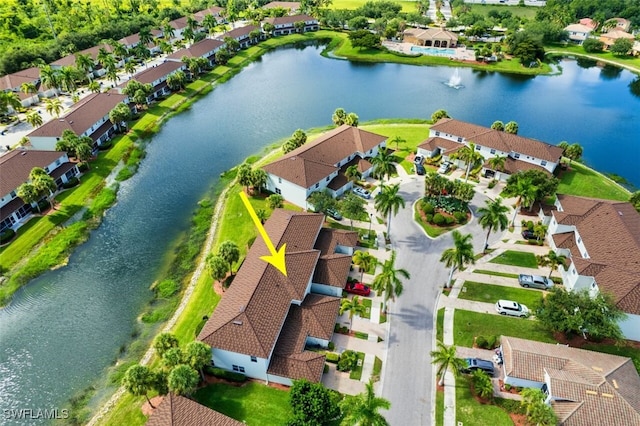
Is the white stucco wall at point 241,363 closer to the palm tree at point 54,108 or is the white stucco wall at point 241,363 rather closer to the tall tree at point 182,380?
the tall tree at point 182,380

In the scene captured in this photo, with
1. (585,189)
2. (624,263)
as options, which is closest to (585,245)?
(624,263)

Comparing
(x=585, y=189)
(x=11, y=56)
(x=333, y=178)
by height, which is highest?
(x=11, y=56)

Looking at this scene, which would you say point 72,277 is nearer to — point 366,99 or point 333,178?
point 333,178

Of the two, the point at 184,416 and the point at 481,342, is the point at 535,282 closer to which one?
the point at 481,342

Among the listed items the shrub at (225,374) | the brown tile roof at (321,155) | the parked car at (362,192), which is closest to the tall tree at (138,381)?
the shrub at (225,374)

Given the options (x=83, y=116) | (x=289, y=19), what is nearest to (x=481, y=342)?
(x=83, y=116)

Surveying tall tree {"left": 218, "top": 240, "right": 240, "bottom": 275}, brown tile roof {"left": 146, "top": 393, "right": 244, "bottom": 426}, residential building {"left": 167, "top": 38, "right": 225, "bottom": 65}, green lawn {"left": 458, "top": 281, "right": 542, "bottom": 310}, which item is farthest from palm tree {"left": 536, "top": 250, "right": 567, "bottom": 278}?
residential building {"left": 167, "top": 38, "right": 225, "bottom": 65}

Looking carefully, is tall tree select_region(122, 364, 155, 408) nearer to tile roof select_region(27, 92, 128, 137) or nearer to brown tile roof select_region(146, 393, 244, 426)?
brown tile roof select_region(146, 393, 244, 426)
